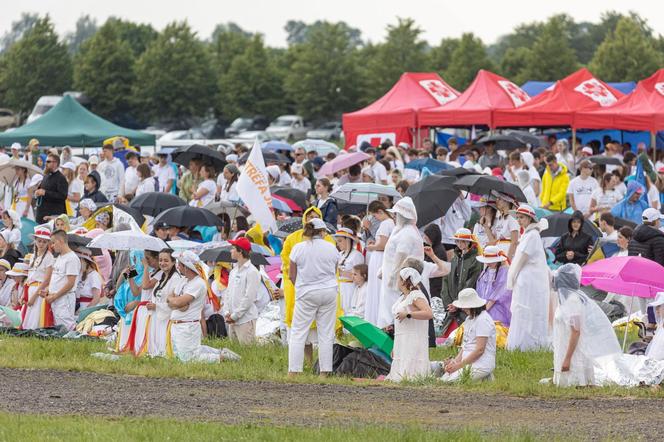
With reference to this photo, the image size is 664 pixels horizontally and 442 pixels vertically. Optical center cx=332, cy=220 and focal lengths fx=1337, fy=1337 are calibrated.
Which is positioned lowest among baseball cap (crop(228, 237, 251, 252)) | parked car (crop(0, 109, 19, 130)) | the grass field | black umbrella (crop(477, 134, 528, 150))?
the grass field

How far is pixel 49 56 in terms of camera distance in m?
86.6

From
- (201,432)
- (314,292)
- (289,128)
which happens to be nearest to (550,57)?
(289,128)

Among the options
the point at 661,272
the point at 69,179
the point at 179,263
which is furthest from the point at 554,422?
the point at 69,179

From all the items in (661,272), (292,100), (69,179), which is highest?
(292,100)

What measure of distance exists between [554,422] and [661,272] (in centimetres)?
404

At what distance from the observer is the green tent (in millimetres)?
34000

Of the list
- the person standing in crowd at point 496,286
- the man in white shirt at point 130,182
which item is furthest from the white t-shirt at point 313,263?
the man in white shirt at point 130,182

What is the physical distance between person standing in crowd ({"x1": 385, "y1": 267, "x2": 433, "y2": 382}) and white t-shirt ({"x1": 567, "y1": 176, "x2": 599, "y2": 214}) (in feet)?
33.4

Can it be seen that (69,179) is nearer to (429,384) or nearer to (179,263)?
(179,263)

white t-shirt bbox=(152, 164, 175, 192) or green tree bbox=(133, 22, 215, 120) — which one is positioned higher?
green tree bbox=(133, 22, 215, 120)

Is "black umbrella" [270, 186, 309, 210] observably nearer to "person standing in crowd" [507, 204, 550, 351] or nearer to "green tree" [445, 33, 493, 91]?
"person standing in crowd" [507, 204, 550, 351]

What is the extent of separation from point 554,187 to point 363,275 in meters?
8.32

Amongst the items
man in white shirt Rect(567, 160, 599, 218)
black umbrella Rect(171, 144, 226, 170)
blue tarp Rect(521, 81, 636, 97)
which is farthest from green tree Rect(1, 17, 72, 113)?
man in white shirt Rect(567, 160, 599, 218)

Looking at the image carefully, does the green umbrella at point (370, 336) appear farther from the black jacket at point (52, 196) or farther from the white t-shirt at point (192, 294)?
the black jacket at point (52, 196)
